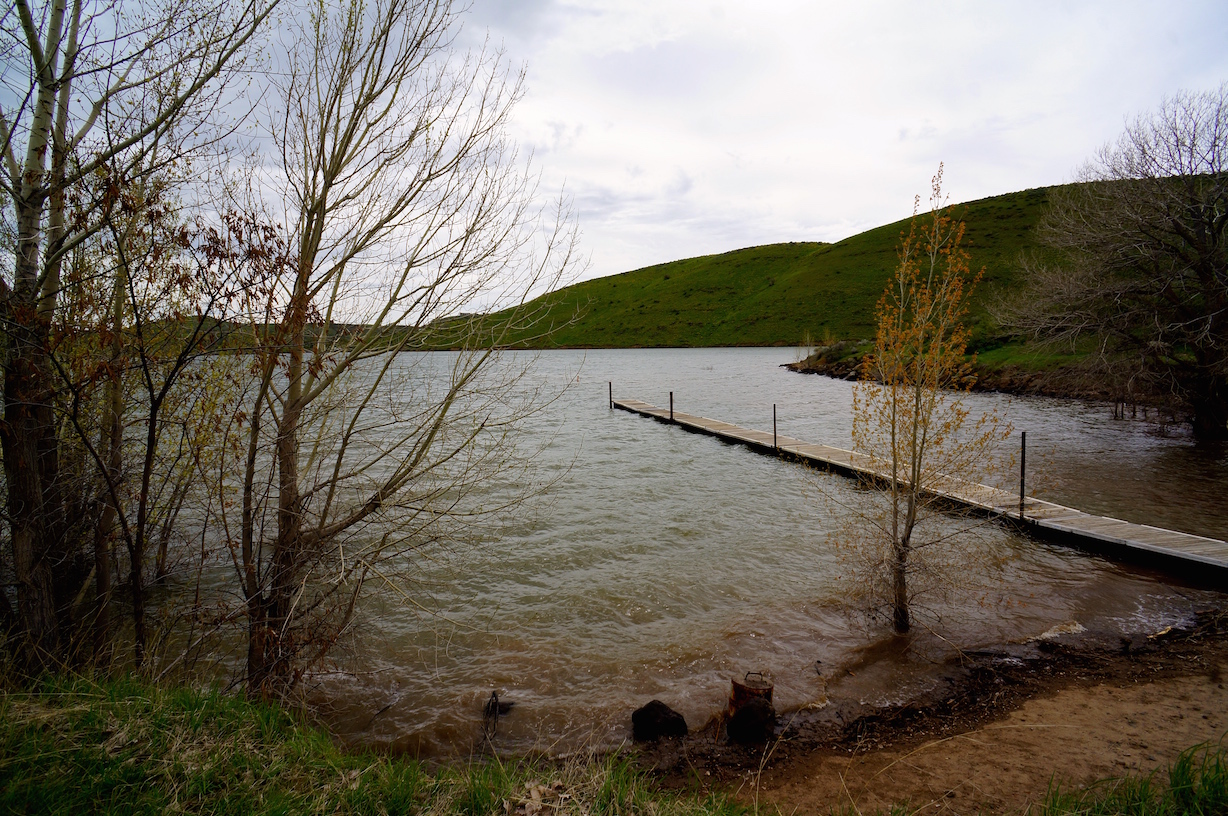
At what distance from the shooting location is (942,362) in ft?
24.2

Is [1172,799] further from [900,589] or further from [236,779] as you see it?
[236,779]

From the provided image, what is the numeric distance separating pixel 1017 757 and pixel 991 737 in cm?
40

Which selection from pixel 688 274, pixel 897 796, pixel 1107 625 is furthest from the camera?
pixel 688 274

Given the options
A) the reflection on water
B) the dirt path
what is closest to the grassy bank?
the dirt path

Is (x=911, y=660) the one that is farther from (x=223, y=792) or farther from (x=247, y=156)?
(x=247, y=156)

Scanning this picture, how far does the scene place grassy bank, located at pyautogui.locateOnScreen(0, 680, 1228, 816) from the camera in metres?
3.26

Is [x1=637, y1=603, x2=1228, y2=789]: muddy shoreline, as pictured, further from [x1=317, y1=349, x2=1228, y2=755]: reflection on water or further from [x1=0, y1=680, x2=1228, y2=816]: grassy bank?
[x1=0, y1=680, x2=1228, y2=816]: grassy bank

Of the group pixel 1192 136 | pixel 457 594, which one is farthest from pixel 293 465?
pixel 1192 136

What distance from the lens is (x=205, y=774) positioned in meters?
3.49

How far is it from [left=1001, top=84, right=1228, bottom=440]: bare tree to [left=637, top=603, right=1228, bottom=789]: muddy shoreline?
49.2ft

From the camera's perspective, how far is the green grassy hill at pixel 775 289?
281 feet

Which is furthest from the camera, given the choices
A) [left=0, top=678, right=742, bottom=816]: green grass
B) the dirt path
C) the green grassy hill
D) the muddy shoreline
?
the green grassy hill

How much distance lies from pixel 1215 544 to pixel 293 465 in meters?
12.9

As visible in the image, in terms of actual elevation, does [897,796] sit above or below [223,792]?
below
